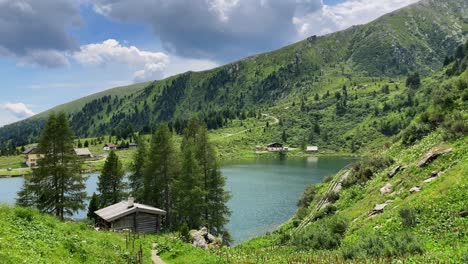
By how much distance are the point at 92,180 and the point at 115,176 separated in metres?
85.5

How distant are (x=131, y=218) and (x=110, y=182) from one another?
15.8m

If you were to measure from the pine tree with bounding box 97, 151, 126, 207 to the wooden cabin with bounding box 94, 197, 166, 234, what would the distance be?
1089 centimetres

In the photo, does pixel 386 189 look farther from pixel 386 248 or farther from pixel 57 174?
pixel 57 174

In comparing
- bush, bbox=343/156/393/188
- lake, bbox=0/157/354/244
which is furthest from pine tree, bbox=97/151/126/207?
bush, bbox=343/156/393/188

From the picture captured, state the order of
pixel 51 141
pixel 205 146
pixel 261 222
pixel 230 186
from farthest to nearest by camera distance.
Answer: pixel 230 186
pixel 261 222
pixel 205 146
pixel 51 141

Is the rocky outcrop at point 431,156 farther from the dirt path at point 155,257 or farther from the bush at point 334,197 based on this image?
the dirt path at point 155,257

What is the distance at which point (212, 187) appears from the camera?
52469 mm

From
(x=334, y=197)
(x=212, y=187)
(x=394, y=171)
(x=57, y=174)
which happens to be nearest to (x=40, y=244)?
(x=57, y=174)

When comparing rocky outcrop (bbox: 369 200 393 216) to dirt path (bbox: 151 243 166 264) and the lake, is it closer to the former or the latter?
dirt path (bbox: 151 243 166 264)

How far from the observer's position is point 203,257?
22250 millimetres

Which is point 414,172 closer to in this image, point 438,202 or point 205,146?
point 438,202

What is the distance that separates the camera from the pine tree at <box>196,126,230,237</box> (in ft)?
167

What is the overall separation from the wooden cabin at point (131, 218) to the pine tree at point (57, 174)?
4.29m

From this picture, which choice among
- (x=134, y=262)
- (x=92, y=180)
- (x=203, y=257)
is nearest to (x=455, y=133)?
(x=203, y=257)
